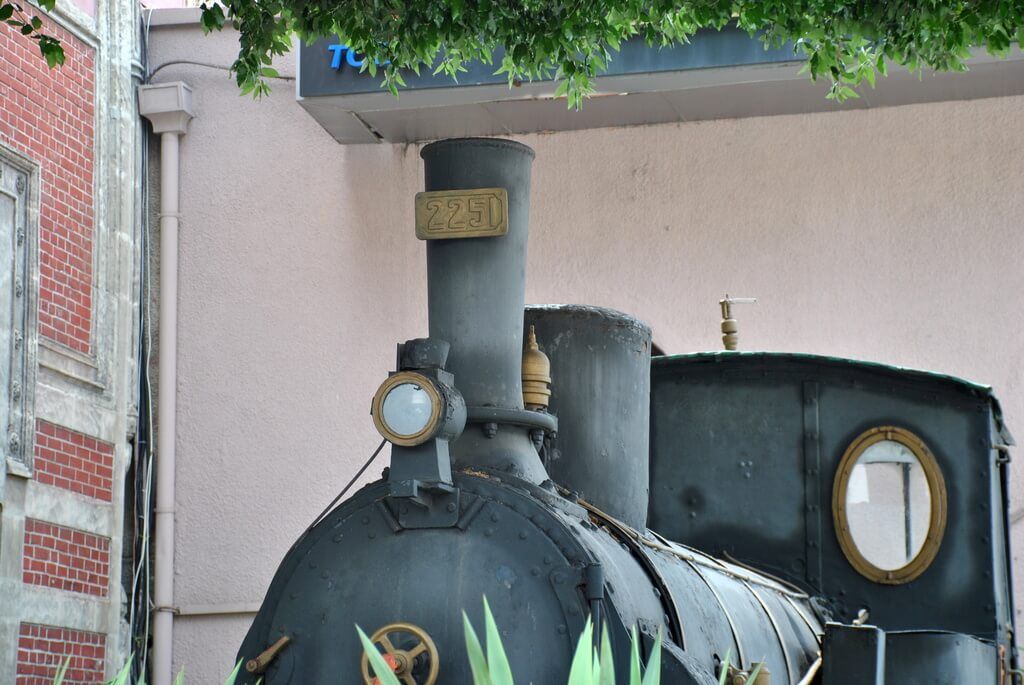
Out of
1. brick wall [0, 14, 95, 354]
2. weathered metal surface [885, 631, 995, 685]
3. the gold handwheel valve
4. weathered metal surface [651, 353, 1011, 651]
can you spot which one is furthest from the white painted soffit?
the gold handwheel valve

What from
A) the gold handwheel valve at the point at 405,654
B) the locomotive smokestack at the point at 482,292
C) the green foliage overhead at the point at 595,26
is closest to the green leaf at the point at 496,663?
the gold handwheel valve at the point at 405,654

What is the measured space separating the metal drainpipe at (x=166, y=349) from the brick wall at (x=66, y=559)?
2.20ft

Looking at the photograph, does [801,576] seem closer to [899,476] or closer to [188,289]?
[899,476]

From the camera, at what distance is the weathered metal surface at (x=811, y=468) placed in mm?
5555

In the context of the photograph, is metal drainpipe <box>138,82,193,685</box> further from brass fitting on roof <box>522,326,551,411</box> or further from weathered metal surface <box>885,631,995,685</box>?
weathered metal surface <box>885,631,995,685</box>

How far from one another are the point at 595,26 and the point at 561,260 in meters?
4.70

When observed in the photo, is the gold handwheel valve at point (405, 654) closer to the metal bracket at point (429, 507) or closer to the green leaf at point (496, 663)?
the metal bracket at point (429, 507)

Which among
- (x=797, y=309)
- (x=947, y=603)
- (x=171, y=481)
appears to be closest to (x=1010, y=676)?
(x=947, y=603)

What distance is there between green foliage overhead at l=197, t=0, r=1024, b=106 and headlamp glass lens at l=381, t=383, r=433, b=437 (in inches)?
69.7

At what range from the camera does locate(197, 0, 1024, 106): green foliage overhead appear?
16.2 ft

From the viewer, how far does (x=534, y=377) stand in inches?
167

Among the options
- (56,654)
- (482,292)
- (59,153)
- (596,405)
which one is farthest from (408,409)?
(59,153)

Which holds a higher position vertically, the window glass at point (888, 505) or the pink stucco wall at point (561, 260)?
the pink stucco wall at point (561, 260)

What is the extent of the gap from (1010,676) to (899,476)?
967mm
